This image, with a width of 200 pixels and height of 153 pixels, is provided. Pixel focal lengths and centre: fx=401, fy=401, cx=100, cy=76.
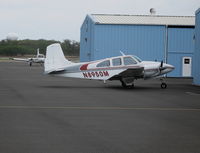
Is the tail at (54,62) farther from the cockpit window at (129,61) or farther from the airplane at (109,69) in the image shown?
the cockpit window at (129,61)

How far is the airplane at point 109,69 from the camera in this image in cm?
2206

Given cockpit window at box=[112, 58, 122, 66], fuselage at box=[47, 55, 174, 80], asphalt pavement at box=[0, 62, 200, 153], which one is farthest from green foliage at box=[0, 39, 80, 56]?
asphalt pavement at box=[0, 62, 200, 153]

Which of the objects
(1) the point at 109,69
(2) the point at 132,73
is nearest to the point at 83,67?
(1) the point at 109,69

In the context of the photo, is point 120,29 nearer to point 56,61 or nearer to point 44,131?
point 56,61

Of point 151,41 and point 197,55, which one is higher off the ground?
point 151,41

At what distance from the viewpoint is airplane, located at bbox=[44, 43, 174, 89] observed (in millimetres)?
22062

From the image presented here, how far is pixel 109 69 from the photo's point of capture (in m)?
22.2

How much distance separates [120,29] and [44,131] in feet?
107

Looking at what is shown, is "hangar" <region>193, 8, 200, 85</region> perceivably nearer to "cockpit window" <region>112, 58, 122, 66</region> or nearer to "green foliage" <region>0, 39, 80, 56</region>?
"cockpit window" <region>112, 58, 122, 66</region>

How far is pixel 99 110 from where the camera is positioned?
496 inches

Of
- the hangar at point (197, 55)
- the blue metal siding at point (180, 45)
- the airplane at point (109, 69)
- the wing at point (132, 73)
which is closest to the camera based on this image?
the wing at point (132, 73)

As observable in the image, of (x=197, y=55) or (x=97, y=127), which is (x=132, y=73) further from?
(x=97, y=127)

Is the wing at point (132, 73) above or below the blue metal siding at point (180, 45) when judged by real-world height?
below

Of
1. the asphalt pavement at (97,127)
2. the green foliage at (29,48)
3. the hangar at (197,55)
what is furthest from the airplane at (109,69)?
the green foliage at (29,48)
